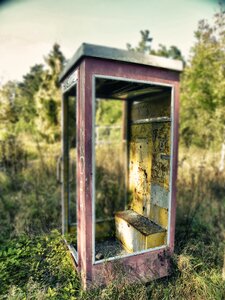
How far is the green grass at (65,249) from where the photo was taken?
201 cm

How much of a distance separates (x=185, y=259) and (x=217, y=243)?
36.9 inches

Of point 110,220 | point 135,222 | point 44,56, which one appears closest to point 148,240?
point 135,222

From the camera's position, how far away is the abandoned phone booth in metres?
1.93

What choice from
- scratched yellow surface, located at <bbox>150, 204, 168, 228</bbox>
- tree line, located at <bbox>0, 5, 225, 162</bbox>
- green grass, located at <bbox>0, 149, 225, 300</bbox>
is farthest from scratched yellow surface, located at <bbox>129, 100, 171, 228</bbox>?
tree line, located at <bbox>0, 5, 225, 162</bbox>

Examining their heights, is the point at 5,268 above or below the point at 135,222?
below

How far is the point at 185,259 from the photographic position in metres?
2.25

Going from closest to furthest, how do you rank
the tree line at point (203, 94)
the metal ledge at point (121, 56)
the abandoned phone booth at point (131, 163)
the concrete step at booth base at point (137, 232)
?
the metal ledge at point (121, 56) → the abandoned phone booth at point (131, 163) → the concrete step at booth base at point (137, 232) → the tree line at point (203, 94)

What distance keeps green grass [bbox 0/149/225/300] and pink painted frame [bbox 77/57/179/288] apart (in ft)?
0.38

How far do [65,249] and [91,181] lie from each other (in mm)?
1341

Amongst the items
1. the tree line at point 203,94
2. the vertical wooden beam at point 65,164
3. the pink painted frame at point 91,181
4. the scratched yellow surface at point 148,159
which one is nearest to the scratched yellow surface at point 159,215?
the scratched yellow surface at point 148,159

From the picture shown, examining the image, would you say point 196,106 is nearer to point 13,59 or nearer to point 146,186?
point 146,186

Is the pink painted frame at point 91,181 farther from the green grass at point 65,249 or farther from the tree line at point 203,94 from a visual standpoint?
the tree line at point 203,94

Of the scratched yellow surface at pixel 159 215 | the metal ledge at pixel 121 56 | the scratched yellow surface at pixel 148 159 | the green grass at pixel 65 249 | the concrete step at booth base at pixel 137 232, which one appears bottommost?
the green grass at pixel 65 249

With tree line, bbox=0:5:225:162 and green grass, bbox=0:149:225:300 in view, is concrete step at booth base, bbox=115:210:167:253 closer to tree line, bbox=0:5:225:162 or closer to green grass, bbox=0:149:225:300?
green grass, bbox=0:149:225:300
